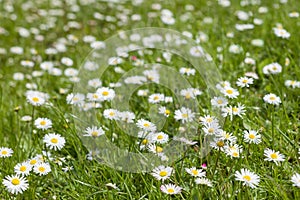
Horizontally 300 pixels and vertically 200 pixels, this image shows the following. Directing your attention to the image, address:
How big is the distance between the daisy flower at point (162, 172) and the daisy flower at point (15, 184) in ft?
1.46

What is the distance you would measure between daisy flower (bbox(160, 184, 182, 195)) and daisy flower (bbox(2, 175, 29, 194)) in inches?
18.5

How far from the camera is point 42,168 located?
5.31 feet

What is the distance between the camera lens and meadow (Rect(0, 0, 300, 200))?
1.61 meters

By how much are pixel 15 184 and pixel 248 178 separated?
2.58ft

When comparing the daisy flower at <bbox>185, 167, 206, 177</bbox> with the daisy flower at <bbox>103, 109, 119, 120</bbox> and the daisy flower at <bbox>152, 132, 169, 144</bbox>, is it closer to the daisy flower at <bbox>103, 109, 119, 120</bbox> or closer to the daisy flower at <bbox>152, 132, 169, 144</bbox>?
the daisy flower at <bbox>152, 132, 169, 144</bbox>

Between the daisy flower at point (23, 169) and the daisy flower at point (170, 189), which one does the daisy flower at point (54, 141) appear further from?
the daisy flower at point (170, 189)

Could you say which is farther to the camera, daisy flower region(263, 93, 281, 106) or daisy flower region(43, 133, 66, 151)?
daisy flower region(263, 93, 281, 106)

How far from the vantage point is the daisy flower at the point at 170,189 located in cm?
146

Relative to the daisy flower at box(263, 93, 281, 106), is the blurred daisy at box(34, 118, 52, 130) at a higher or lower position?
lower

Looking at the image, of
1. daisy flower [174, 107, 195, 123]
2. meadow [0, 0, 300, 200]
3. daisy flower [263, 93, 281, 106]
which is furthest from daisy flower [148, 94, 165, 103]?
daisy flower [263, 93, 281, 106]

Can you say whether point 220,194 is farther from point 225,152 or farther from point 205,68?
point 205,68

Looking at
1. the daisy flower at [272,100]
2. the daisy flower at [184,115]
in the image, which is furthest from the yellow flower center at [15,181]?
the daisy flower at [272,100]

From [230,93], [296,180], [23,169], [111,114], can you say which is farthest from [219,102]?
[23,169]

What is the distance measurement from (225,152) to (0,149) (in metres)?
0.87
